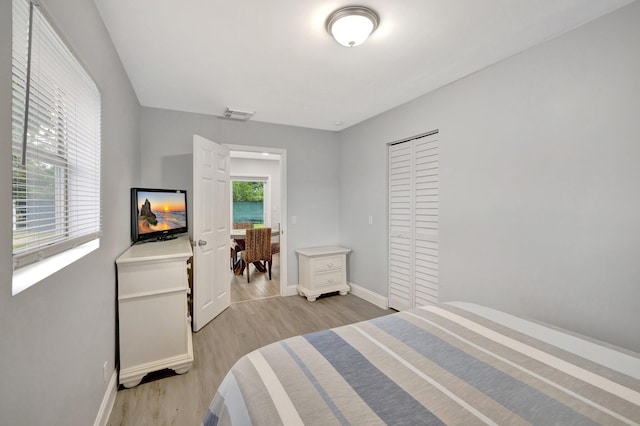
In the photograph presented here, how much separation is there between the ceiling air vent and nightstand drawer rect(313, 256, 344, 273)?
205 centimetres

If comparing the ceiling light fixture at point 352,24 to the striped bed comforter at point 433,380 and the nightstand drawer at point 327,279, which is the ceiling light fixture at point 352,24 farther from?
the nightstand drawer at point 327,279

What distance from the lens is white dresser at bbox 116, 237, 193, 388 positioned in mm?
2025

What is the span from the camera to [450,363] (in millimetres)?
1103

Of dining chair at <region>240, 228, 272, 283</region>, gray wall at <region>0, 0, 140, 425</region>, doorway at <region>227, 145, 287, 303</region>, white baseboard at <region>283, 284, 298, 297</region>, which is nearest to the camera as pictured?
gray wall at <region>0, 0, 140, 425</region>

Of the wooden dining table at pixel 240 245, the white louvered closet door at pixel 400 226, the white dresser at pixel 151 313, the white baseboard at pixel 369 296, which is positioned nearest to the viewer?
the white dresser at pixel 151 313

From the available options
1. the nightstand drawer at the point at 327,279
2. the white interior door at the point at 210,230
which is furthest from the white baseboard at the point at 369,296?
the white interior door at the point at 210,230

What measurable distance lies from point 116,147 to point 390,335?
218 cm

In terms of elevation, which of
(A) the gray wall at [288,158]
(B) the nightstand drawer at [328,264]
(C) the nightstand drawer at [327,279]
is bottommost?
(C) the nightstand drawer at [327,279]

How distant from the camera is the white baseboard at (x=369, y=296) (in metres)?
3.55

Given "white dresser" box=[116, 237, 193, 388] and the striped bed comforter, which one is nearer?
the striped bed comforter

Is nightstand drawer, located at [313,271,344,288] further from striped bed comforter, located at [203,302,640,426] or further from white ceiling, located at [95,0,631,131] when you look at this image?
striped bed comforter, located at [203,302,640,426]

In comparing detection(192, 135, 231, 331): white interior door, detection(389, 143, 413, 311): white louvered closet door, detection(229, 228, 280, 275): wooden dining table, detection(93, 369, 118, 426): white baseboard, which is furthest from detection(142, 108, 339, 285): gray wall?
detection(93, 369, 118, 426): white baseboard

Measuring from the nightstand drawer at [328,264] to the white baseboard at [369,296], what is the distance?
372 mm

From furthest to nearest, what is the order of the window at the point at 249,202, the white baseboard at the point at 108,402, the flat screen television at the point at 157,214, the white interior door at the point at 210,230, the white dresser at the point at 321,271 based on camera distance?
the window at the point at 249,202 → the white dresser at the point at 321,271 → the white interior door at the point at 210,230 → the flat screen television at the point at 157,214 → the white baseboard at the point at 108,402
